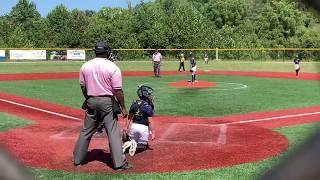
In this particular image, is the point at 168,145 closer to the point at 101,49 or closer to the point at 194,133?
the point at 194,133

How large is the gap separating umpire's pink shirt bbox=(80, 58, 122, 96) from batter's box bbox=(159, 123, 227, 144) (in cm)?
265

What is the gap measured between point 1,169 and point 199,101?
660 inches

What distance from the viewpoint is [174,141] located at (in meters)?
9.70

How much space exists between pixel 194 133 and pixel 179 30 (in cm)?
5225

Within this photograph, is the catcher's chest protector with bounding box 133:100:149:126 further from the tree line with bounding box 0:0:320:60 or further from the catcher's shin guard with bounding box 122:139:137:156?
the tree line with bounding box 0:0:320:60

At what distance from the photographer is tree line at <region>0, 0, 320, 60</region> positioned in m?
61.5

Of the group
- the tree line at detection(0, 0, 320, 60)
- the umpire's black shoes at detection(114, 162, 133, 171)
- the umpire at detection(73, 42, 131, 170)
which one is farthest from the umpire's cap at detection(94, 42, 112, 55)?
the tree line at detection(0, 0, 320, 60)

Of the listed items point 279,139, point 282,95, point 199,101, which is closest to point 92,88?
point 279,139

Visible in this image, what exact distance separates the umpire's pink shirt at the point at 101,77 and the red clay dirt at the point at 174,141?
3.62 ft

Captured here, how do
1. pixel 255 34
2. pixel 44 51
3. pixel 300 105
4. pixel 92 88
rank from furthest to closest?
pixel 255 34 < pixel 44 51 < pixel 300 105 < pixel 92 88

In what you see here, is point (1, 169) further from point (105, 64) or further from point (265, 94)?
point (265, 94)

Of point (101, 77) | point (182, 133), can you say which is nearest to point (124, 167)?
point (101, 77)

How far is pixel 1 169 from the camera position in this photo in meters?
0.83

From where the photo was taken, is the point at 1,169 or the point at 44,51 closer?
the point at 1,169
